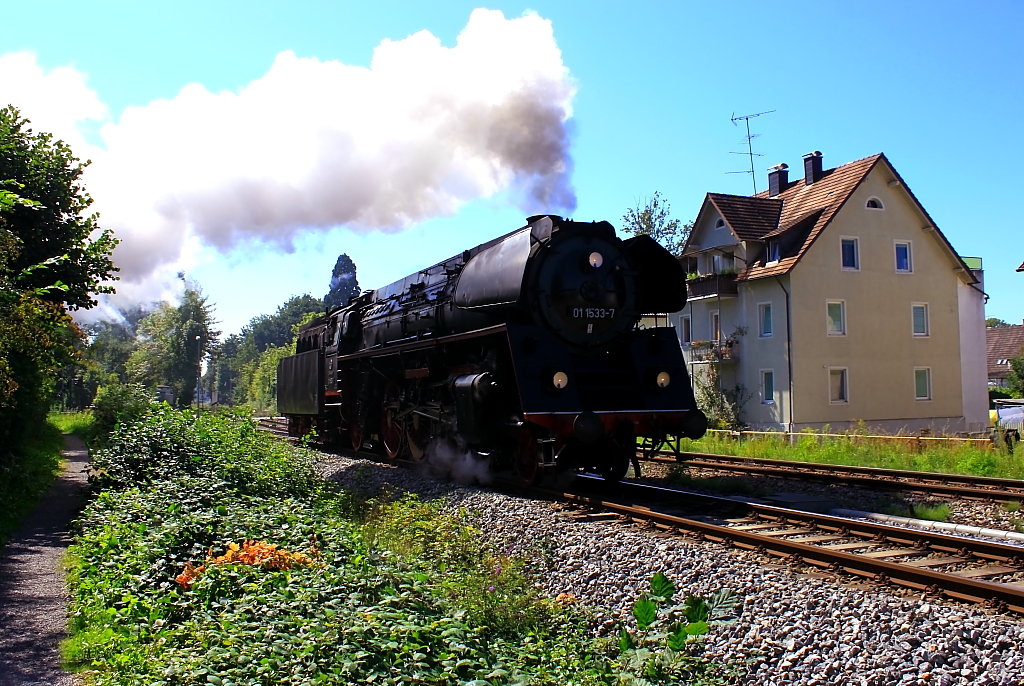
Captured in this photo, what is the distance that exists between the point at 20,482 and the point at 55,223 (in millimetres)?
8546

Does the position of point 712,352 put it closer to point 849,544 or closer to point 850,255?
point 850,255

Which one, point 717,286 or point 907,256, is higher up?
point 907,256

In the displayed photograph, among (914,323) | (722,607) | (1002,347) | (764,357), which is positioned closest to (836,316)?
(764,357)

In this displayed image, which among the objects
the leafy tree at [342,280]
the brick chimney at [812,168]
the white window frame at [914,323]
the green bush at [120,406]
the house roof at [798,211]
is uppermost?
the leafy tree at [342,280]

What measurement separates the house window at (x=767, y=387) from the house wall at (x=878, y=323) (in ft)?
3.70

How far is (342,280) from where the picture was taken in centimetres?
10712

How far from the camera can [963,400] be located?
31891 millimetres

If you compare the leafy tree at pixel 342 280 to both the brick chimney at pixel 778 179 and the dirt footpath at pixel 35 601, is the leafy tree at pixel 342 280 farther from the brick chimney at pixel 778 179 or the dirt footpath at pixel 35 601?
the dirt footpath at pixel 35 601

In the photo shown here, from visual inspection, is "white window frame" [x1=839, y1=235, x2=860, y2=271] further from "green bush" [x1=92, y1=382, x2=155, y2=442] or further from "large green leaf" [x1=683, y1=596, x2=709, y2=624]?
"large green leaf" [x1=683, y1=596, x2=709, y2=624]

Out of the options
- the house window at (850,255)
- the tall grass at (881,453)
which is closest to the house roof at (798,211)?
the house window at (850,255)

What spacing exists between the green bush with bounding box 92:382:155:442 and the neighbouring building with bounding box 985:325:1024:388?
5684 cm

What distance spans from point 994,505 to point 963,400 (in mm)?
25124

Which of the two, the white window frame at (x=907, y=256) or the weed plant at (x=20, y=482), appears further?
the white window frame at (x=907, y=256)

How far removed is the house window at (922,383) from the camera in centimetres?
3067
